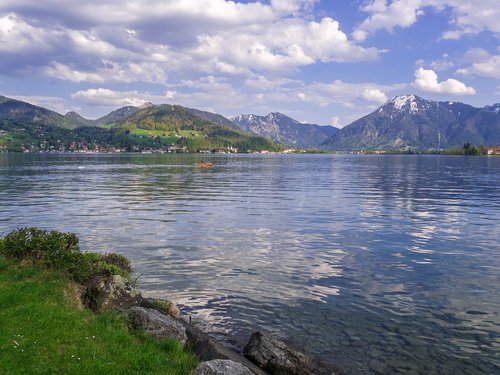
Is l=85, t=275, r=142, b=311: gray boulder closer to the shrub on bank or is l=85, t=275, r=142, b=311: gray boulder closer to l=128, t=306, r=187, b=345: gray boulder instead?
the shrub on bank

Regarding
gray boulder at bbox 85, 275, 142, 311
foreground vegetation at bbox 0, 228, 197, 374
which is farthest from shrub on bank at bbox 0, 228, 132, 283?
gray boulder at bbox 85, 275, 142, 311

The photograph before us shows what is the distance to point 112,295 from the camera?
55.3ft

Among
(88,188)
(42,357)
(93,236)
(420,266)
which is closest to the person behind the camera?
(42,357)

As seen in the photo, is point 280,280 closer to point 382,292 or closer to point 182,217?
point 382,292

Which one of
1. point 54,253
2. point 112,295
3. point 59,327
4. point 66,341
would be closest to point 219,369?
point 66,341

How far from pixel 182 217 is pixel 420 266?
25.7m

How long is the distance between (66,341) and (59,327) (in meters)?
0.89

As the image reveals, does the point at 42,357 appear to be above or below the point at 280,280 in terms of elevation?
above

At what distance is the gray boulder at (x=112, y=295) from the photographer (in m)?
16.2

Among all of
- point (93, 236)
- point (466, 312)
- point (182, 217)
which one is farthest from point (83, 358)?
point (182, 217)

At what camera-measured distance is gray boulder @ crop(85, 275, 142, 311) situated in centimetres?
1622

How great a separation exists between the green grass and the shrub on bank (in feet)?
4.26

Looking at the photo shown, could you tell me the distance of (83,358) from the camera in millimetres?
11312

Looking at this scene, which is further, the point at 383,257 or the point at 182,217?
the point at 182,217
